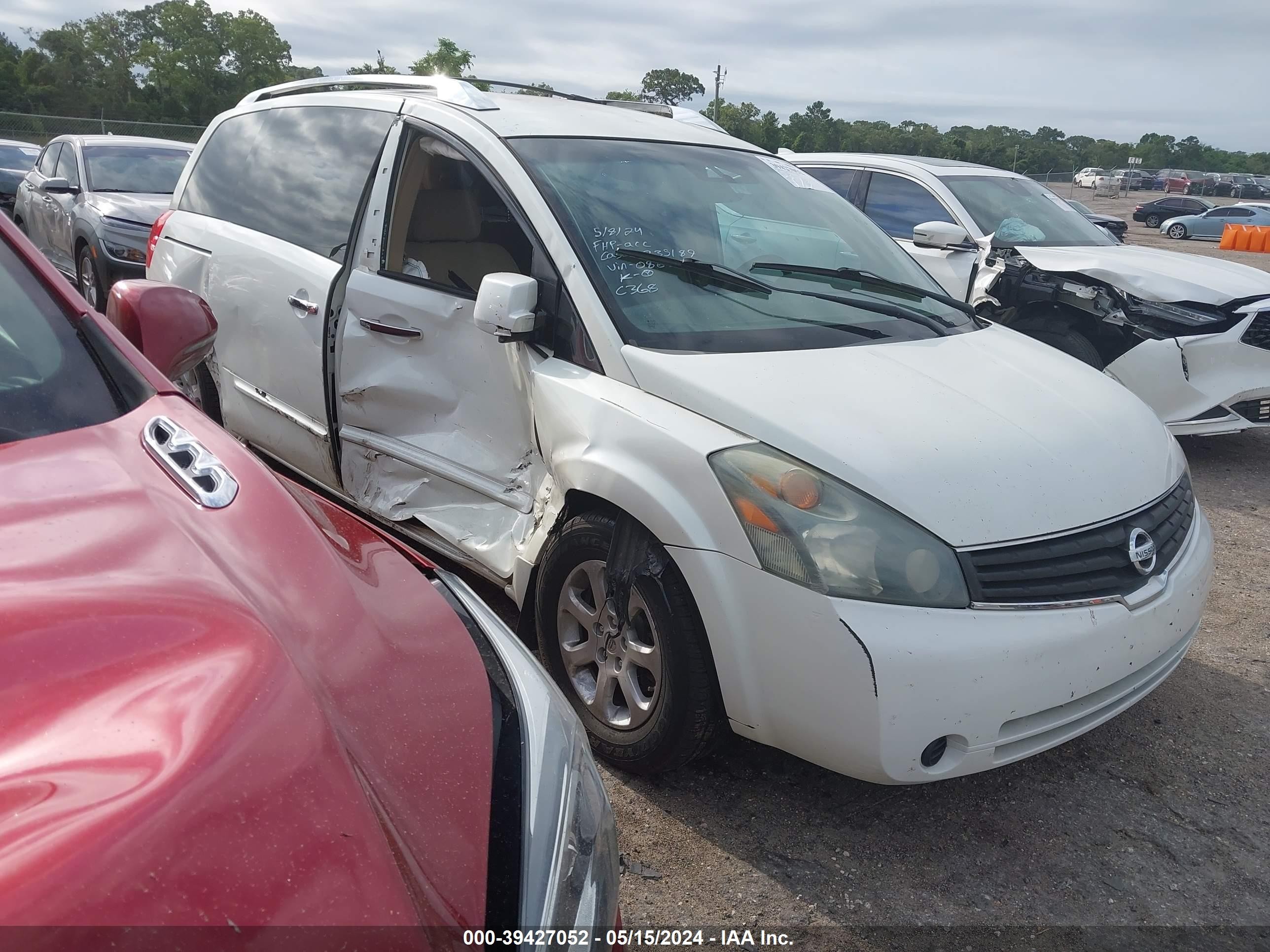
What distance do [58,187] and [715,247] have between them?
305 inches

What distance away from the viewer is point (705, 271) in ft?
10.0

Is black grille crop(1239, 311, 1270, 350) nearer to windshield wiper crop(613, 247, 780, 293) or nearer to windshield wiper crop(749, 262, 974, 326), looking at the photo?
windshield wiper crop(749, 262, 974, 326)

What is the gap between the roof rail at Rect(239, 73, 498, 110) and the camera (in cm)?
346

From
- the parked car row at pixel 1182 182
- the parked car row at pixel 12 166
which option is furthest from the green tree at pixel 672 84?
the parked car row at pixel 12 166

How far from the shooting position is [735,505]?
2.31 meters

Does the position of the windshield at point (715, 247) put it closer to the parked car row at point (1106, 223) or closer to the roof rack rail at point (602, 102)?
the roof rack rail at point (602, 102)

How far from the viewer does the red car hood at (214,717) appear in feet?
3.08

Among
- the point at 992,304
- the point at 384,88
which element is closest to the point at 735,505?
the point at 384,88

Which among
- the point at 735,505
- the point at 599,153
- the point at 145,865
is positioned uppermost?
the point at 599,153

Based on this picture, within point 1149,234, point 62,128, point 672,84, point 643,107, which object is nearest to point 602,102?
point 643,107

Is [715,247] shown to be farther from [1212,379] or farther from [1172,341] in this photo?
[1212,379]

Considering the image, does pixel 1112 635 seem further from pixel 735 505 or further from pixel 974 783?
pixel 735 505

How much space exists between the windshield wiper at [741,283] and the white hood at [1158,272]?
3.42 metres

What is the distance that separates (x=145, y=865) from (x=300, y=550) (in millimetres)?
613
